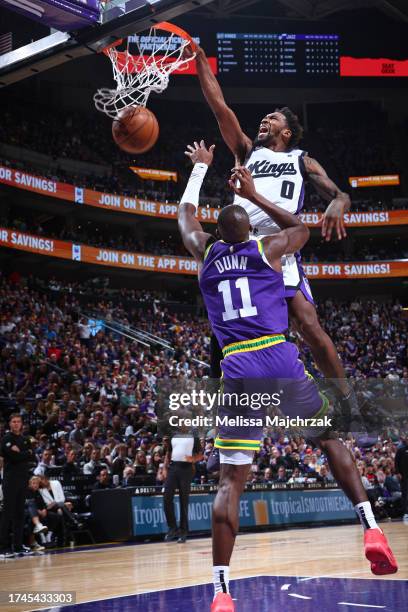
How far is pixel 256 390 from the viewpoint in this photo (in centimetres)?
464

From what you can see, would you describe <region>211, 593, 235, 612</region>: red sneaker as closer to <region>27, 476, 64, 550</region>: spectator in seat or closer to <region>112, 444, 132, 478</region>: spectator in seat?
<region>27, 476, 64, 550</region>: spectator in seat

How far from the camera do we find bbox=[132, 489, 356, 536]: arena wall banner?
1342 cm

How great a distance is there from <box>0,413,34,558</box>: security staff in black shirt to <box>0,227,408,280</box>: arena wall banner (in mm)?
17210

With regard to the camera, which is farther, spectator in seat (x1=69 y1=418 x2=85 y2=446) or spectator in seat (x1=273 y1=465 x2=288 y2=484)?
spectator in seat (x1=273 y1=465 x2=288 y2=484)

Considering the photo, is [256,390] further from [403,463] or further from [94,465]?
[403,463]

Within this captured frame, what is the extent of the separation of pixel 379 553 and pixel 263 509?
1131 cm

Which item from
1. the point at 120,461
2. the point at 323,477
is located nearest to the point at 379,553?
the point at 120,461

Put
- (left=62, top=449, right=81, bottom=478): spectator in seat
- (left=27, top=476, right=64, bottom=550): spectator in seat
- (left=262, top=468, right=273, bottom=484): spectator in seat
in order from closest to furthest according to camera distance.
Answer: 1. (left=27, top=476, right=64, bottom=550): spectator in seat
2. (left=62, top=449, right=81, bottom=478): spectator in seat
3. (left=262, top=468, right=273, bottom=484): spectator in seat

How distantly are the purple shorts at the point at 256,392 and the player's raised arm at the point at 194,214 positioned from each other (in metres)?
0.75

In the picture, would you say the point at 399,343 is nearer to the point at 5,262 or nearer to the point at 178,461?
the point at 5,262

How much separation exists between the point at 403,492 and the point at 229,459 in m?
12.2

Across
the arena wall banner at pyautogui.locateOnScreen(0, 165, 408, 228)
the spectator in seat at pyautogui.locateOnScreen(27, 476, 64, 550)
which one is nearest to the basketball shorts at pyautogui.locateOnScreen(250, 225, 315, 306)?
the spectator in seat at pyautogui.locateOnScreen(27, 476, 64, 550)

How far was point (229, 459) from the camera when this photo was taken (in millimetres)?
4652

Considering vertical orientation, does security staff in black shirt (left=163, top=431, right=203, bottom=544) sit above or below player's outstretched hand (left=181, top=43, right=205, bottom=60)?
below
